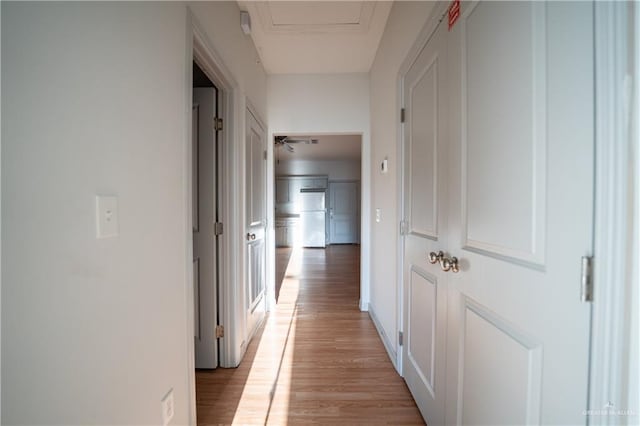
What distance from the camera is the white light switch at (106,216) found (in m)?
0.78

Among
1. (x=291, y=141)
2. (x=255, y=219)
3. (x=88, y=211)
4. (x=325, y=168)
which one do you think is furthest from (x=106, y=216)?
(x=325, y=168)

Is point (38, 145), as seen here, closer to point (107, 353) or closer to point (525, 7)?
point (107, 353)

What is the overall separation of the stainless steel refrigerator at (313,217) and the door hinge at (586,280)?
27.2 ft

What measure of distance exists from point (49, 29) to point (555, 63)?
3.98ft

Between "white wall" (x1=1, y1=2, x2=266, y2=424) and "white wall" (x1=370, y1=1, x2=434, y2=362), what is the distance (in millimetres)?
1401

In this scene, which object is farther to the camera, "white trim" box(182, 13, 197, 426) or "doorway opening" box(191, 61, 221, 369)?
"doorway opening" box(191, 61, 221, 369)

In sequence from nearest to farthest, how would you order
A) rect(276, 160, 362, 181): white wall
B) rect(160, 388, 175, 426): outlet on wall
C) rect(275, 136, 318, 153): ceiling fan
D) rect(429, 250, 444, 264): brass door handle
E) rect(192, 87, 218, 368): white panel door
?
rect(160, 388, 175, 426): outlet on wall < rect(429, 250, 444, 264): brass door handle < rect(192, 87, 218, 368): white panel door < rect(275, 136, 318, 153): ceiling fan < rect(276, 160, 362, 181): white wall

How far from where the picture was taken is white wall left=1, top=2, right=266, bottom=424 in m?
0.59

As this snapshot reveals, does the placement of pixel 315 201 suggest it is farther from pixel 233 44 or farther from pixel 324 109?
pixel 233 44

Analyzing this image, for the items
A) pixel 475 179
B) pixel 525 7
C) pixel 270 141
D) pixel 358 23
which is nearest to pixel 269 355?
pixel 475 179

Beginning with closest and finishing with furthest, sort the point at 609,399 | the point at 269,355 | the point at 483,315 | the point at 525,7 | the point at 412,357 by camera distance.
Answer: the point at 609,399 < the point at 525,7 < the point at 483,315 < the point at 412,357 < the point at 269,355

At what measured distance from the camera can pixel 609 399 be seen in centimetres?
62

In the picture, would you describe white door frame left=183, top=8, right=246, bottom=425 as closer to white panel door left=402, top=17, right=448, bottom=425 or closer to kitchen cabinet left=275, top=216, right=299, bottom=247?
white panel door left=402, top=17, right=448, bottom=425

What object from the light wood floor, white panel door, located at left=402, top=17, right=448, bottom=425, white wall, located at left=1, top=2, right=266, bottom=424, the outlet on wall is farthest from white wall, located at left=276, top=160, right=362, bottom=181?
the outlet on wall
